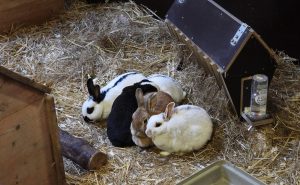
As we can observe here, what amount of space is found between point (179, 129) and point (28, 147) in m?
0.93

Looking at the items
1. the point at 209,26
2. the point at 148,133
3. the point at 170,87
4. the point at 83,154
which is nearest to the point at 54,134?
the point at 83,154

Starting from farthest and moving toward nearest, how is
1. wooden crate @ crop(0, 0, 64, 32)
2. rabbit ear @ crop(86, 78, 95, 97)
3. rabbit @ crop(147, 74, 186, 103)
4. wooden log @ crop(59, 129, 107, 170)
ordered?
wooden crate @ crop(0, 0, 64, 32) → rabbit @ crop(147, 74, 186, 103) → rabbit ear @ crop(86, 78, 95, 97) → wooden log @ crop(59, 129, 107, 170)

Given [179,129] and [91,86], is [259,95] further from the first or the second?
[91,86]

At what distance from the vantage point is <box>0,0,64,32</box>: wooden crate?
16.1 feet

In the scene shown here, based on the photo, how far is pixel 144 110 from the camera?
11.0 ft

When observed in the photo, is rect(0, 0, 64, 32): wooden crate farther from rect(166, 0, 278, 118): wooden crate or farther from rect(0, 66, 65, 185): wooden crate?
rect(0, 66, 65, 185): wooden crate

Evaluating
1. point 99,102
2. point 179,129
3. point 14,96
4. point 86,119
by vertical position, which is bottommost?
point 86,119

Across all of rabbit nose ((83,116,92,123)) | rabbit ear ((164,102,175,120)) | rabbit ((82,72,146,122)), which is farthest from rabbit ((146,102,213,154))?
rabbit nose ((83,116,92,123))

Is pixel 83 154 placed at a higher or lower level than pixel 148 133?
lower

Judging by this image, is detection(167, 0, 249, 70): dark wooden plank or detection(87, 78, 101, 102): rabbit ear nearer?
detection(167, 0, 249, 70): dark wooden plank

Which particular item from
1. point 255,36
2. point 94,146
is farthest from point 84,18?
point 255,36

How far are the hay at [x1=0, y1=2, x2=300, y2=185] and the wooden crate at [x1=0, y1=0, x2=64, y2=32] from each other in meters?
0.08

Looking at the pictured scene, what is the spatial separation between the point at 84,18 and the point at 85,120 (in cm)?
175

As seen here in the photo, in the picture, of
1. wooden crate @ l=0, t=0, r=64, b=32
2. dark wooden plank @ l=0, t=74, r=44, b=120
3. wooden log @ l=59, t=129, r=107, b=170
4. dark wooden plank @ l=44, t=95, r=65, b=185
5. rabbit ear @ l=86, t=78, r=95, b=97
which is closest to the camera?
dark wooden plank @ l=0, t=74, r=44, b=120
